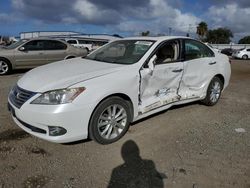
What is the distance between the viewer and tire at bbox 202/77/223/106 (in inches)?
233

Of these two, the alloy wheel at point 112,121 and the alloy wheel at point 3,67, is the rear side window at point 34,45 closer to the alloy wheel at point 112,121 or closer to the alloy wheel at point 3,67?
the alloy wheel at point 3,67

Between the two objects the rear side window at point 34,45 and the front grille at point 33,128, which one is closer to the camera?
the front grille at point 33,128

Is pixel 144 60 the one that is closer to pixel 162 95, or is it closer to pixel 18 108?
pixel 162 95

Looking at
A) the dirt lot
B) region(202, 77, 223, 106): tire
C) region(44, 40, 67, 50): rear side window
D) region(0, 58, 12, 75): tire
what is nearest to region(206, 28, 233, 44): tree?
region(44, 40, 67, 50): rear side window

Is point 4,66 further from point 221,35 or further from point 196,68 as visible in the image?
point 221,35

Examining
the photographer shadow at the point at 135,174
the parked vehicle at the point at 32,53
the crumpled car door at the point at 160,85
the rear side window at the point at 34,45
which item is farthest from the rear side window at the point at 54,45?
the photographer shadow at the point at 135,174

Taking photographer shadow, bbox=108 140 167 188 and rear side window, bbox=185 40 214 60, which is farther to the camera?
rear side window, bbox=185 40 214 60

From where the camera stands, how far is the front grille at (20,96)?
3.65m

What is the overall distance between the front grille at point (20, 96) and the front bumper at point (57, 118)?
74mm

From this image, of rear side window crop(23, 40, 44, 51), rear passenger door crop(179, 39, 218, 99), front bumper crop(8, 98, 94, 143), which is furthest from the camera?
rear side window crop(23, 40, 44, 51)

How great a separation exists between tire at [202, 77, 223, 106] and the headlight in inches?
132

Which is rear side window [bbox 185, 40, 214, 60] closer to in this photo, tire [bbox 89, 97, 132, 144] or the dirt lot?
the dirt lot

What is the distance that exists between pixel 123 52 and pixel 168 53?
826mm

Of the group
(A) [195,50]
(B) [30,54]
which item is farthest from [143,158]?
(B) [30,54]
